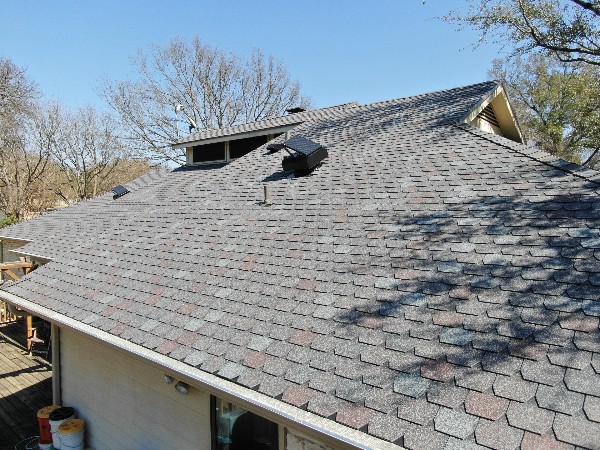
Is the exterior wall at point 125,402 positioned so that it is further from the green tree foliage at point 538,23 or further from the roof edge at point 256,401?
the green tree foliage at point 538,23

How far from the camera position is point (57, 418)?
646cm

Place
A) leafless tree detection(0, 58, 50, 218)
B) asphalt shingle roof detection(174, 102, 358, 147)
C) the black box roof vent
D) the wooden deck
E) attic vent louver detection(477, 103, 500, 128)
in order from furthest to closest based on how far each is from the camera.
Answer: leafless tree detection(0, 58, 50, 218)
asphalt shingle roof detection(174, 102, 358, 147)
attic vent louver detection(477, 103, 500, 128)
the black box roof vent
the wooden deck

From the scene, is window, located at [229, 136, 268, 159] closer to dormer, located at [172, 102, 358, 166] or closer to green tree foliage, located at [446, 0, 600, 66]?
dormer, located at [172, 102, 358, 166]

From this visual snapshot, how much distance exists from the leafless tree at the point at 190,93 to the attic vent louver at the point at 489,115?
833 inches

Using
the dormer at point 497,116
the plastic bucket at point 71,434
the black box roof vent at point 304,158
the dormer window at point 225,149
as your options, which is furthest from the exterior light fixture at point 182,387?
the dormer window at point 225,149

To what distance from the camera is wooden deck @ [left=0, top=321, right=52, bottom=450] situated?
759cm

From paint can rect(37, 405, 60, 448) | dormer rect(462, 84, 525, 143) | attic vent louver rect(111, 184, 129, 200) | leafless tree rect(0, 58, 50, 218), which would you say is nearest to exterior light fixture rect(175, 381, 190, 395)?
paint can rect(37, 405, 60, 448)

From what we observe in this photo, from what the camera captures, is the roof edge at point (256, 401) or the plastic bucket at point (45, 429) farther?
the plastic bucket at point (45, 429)

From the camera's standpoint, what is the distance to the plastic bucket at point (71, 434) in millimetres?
6199

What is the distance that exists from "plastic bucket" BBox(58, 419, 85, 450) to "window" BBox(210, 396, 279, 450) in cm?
310

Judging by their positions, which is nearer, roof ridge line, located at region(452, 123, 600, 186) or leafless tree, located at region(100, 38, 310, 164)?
roof ridge line, located at region(452, 123, 600, 186)

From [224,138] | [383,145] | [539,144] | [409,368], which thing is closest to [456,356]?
[409,368]

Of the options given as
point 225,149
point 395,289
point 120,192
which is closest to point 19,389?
point 120,192

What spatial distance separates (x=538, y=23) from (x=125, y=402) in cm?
1618
